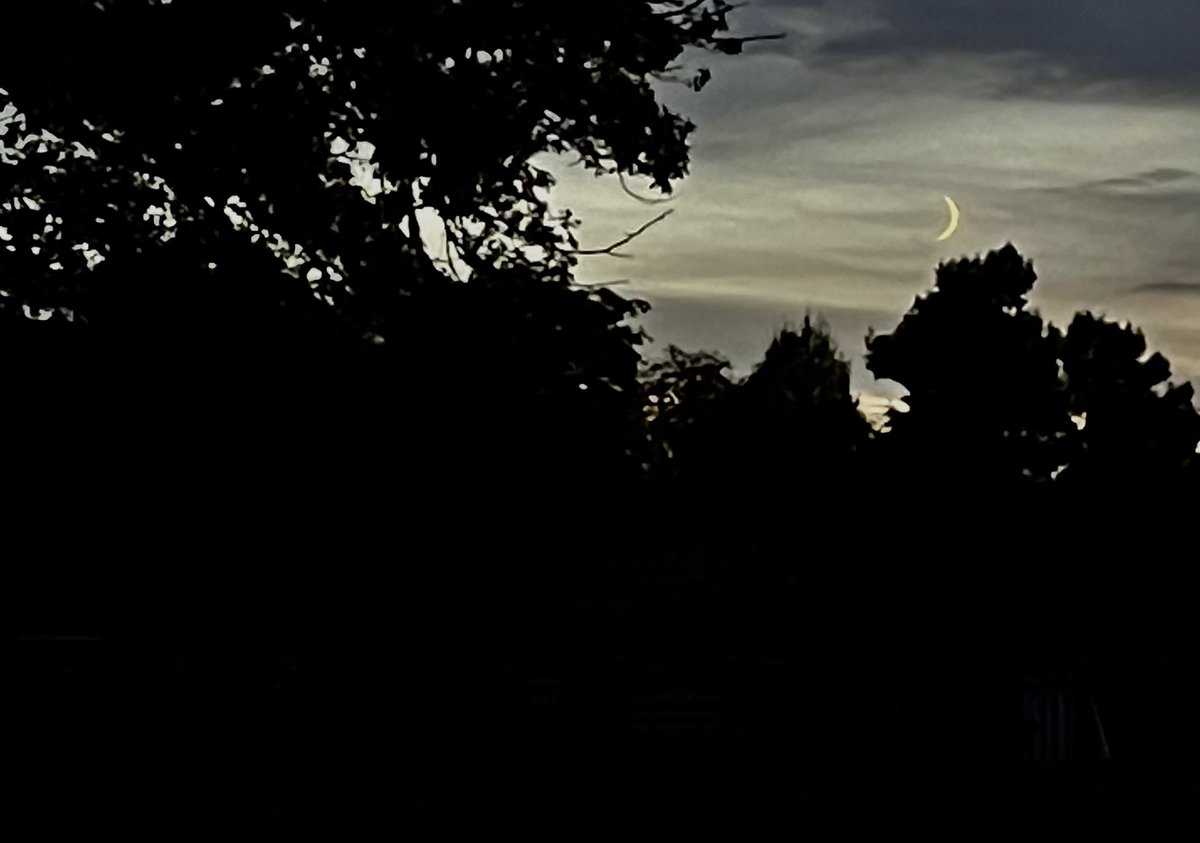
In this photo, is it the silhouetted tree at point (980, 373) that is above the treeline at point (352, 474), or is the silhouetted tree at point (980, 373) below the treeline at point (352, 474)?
above

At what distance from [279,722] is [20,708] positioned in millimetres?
Result: 2953

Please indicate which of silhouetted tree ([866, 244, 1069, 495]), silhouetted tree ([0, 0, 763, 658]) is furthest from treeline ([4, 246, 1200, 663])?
silhouetted tree ([866, 244, 1069, 495])

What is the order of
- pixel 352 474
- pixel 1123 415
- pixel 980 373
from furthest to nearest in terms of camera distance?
pixel 1123 415, pixel 980 373, pixel 352 474

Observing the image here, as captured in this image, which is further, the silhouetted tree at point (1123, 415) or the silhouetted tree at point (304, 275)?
the silhouetted tree at point (1123, 415)

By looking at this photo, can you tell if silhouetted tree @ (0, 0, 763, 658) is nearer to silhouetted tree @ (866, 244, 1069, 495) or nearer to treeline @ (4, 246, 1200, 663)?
treeline @ (4, 246, 1200, 663)

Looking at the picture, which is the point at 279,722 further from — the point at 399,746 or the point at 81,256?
the point at 81,256

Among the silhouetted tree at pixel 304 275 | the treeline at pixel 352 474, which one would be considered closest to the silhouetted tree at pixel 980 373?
the treeline at pixel 352 474

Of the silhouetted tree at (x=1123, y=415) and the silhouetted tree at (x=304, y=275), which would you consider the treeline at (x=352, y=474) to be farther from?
the silhouetted tree at (x=1123, y=415)

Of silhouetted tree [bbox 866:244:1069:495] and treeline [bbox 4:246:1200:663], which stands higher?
silhouetted tree [bbox 866:244:1069:495]

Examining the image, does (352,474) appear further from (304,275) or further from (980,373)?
(980,373)

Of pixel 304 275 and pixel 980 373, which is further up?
pixel 980 373

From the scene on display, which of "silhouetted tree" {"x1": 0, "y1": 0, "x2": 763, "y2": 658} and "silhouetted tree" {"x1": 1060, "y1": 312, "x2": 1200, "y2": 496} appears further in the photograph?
"silhouetted tree" {"x1": 1060, "y1": 312, "x2": 1200, "y2": 496}

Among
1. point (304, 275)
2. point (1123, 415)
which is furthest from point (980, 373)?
point (304, 275)

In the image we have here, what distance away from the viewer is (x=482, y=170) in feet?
81.7
